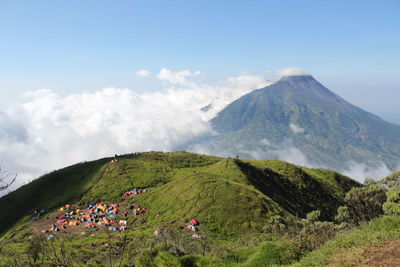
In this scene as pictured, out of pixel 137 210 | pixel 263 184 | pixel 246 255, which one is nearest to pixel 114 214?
pixel 137 210

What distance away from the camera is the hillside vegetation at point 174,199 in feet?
195

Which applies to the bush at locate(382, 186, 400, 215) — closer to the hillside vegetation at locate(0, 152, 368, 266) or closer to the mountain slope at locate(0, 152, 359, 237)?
the hillside vegetation at locate(0, 152, 368, 266)

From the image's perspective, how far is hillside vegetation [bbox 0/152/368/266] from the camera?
195 ft

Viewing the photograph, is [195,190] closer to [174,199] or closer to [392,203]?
[174,199]

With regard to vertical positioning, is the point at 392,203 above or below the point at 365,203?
above

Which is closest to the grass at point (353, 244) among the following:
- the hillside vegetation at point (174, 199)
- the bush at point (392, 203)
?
the bush at point (392, 203)

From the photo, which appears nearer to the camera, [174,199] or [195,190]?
[195,190]

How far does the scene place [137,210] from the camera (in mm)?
81688

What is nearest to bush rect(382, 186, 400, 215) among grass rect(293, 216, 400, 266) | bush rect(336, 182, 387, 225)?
bush rect(336, 182, 387, 225)

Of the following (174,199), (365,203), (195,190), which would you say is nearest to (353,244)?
(365,203)

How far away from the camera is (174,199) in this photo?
79.8m

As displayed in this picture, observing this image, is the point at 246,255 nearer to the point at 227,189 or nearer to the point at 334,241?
the point at 334,241

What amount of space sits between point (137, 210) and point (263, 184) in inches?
1826

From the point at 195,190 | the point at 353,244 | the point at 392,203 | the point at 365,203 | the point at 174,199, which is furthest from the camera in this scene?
the point at 174,199
